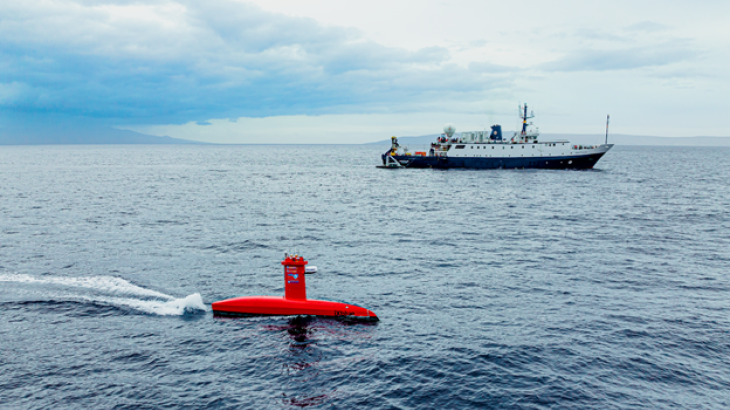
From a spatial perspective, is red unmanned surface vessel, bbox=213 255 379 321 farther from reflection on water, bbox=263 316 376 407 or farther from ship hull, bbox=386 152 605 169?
ship hull, bbox=386 152 605 169

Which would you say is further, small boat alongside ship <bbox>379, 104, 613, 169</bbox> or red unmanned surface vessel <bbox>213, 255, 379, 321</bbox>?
small boat alongside ship <bbox>379, 104, 613, 169</bbox>

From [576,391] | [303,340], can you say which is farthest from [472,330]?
[303,340]

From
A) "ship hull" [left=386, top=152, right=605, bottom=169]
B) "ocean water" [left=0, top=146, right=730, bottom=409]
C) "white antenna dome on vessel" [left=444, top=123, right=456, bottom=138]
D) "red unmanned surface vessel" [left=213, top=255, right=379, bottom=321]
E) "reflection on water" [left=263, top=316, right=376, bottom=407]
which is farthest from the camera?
"white antenna dome on vessel" [left=444, top=123, right=456, bottom=138]

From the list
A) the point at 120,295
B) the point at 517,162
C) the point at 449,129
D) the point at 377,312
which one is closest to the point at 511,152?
the point at 517,162

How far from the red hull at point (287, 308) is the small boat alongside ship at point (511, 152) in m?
107

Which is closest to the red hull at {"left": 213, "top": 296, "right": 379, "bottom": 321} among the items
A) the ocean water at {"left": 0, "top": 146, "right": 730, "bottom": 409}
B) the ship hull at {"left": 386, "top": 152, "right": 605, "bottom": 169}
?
the ocean water at {"left": 0, "top": 146, "right": 730, "bottom": 409}

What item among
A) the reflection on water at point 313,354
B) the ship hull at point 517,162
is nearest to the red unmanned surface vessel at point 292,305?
the reflection on water at point 313,354

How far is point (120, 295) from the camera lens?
26734 millimetres

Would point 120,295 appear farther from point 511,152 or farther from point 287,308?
point 511,152

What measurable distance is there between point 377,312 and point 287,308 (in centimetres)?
476

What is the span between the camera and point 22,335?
70.0ft

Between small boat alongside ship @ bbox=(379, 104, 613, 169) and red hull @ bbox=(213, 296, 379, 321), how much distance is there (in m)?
107

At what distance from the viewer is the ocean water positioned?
17.2 m

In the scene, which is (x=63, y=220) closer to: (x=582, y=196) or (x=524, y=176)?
(x=582, y=196)
